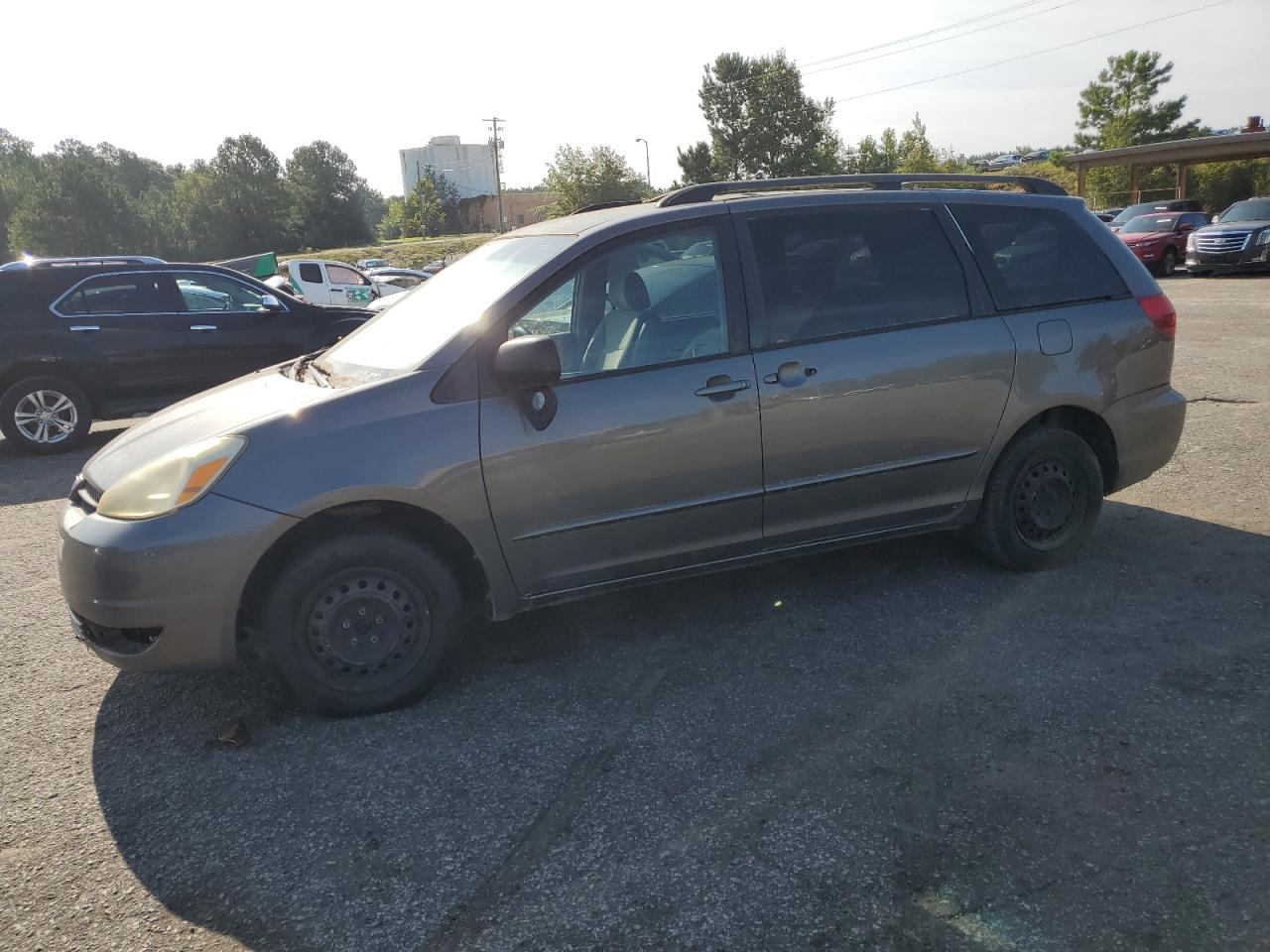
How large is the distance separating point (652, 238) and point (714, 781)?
7.13 ft

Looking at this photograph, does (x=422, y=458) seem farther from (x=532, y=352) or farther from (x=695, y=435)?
(x=695, y=435)

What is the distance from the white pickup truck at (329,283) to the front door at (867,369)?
67.0 ft

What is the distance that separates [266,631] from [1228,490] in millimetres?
5471

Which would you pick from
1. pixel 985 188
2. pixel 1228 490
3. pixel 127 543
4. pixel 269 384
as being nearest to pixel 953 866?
pixel 127 543

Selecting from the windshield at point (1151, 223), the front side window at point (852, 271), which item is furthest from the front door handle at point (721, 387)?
the windshield at point (1151, 223)

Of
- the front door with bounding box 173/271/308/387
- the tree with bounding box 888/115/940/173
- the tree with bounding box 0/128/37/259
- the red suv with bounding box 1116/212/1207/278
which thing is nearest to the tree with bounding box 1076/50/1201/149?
the tree with bounding box 888/115/940/173

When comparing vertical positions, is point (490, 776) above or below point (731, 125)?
below

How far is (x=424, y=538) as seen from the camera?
3650mm

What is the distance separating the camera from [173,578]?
128 inches

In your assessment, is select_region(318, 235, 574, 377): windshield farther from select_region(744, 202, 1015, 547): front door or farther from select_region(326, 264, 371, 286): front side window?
select_region(326, 264, 371, 286): front side window

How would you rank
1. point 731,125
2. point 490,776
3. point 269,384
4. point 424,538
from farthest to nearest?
1. point 731,125
2. point 269,384
3. point 424,538
4. point 490,776

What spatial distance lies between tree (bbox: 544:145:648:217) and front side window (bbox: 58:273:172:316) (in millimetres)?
63402

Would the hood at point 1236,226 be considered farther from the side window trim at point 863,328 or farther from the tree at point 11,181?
the tree at point 11,181

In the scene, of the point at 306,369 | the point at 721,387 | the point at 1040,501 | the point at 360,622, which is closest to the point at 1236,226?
the point at 1040,501
